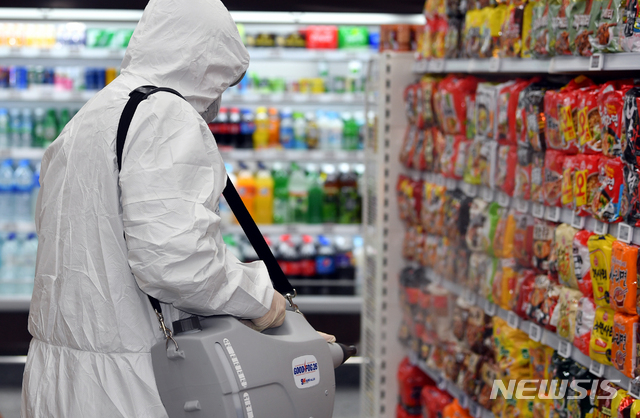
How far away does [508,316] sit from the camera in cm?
262

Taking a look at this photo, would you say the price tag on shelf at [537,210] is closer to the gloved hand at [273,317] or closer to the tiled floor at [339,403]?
the gloved hand at [273,317]

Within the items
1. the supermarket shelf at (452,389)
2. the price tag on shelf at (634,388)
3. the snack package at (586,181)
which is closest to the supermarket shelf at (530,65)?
the snack package at (586,181)

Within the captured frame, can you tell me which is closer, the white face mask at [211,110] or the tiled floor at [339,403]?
the white face mask at [211,110]

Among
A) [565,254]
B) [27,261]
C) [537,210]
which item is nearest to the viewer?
[565,254]

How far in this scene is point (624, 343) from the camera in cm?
185

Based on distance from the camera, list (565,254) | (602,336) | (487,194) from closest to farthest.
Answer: (602,336) < (565,254) < (487,194)

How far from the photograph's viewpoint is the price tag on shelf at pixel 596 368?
78.8 inches

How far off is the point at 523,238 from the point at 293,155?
2899 mm

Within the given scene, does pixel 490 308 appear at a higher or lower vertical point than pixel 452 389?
higher

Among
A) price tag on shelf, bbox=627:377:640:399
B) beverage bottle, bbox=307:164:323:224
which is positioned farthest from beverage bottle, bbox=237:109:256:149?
price tag on shelf, bbox=627:377:640:399

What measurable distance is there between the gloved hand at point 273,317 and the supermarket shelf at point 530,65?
1.02 meters

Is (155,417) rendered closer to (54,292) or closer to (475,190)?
(54,292)

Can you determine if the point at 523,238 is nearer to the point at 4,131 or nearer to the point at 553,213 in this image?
the point at 553,213

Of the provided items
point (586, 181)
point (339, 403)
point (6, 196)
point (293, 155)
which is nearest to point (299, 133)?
point (293, 155)
